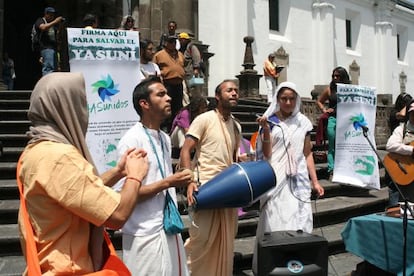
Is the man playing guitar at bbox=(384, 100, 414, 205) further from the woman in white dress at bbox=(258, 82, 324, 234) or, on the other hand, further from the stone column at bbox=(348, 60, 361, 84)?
the stone column at bbox=(348, 60, 361, 84)

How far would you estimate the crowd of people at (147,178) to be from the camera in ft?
5.75

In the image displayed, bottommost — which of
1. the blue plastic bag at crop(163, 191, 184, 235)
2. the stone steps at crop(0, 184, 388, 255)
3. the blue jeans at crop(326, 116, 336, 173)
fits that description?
the stone steps at crop(0, 184, 388, 255)

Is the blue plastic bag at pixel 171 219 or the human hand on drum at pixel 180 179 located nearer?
the human hand on drum at pixel 180 179

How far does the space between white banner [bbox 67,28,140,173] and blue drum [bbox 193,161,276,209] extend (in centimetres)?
157

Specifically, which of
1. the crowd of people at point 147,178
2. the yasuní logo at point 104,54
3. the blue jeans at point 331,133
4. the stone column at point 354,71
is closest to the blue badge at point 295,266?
the crowd of people at point 147,178

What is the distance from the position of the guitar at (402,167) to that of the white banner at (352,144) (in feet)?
5.63

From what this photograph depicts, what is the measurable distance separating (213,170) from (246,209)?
2293 millimetres

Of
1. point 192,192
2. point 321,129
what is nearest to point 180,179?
point 192,192

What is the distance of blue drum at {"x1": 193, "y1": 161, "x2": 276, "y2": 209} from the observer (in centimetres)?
337

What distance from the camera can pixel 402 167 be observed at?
5.02m

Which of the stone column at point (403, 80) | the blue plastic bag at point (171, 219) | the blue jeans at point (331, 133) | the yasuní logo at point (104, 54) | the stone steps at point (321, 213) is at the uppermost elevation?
Result: the stone column at point (403, 80)

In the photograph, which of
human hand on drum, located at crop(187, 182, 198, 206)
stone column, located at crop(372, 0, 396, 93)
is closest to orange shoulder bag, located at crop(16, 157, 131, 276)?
human hand on drum, located at crop(187, 182, 198, 206)

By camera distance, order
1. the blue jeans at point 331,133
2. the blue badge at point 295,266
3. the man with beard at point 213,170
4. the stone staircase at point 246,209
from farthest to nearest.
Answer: the blue jeans at point 331,133, the stone staircase at point 246,209, the man with beard at point 213,170, the blue badge at point 295,266

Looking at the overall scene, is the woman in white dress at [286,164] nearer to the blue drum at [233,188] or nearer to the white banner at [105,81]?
the blue drum at [233,188]
